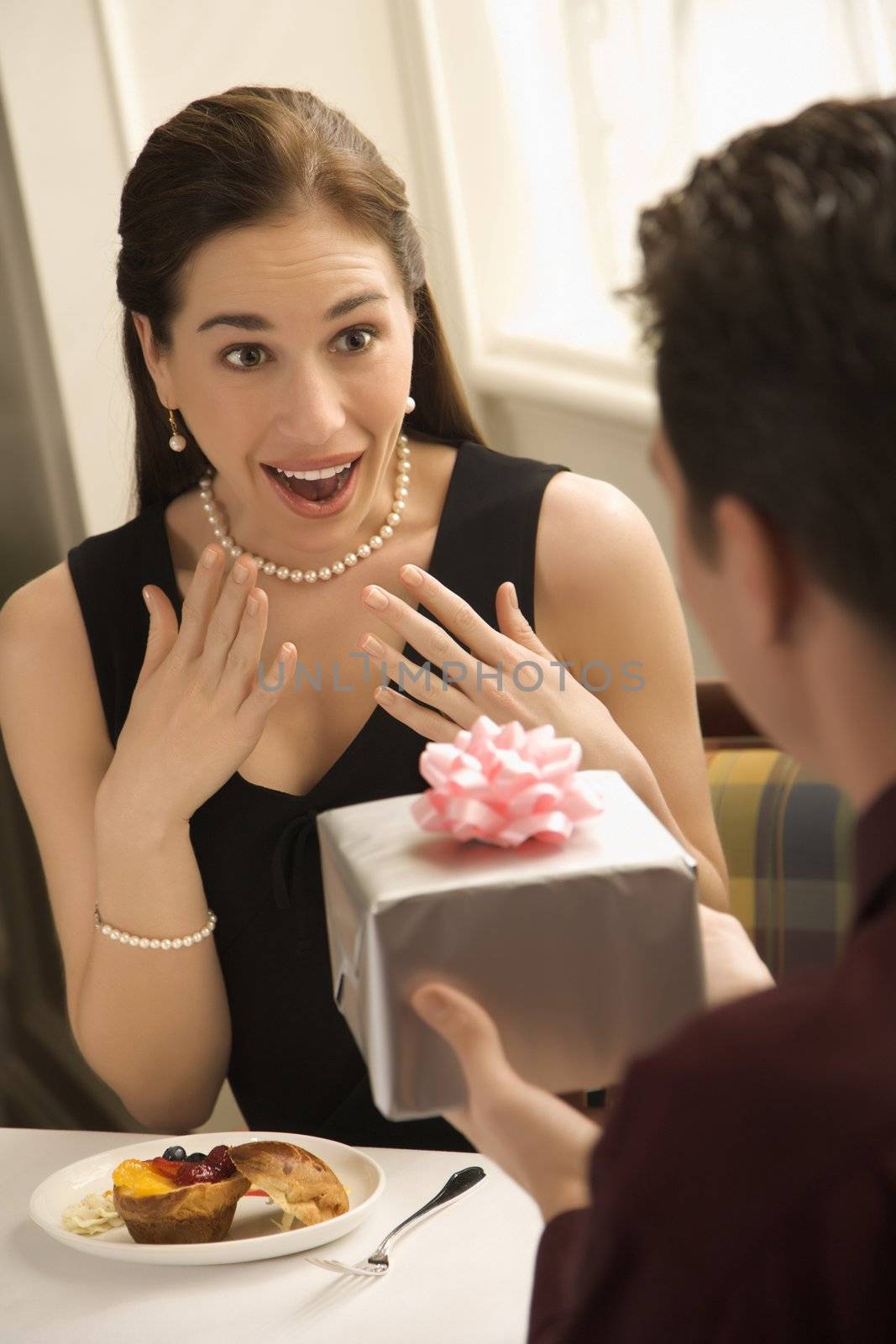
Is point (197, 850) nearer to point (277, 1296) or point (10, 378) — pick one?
point (277, 1296)

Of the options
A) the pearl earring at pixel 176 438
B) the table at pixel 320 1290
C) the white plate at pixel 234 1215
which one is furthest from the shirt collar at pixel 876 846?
the pearl earring at pixel 176 438

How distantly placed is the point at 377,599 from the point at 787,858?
0.63 m

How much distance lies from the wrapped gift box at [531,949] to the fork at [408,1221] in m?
0.24

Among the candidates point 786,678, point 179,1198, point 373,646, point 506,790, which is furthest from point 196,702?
point 786,678

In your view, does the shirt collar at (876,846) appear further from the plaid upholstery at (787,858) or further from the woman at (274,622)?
the plaid upholstery at (787,858)

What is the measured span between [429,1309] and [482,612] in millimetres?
846

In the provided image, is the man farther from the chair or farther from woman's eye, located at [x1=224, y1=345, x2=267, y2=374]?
the chair

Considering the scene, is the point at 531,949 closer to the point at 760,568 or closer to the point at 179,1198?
the point at 760,568

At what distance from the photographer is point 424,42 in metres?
2.43

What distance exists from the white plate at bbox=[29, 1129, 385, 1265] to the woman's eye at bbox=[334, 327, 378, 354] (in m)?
0.78

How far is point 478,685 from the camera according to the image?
1.45m

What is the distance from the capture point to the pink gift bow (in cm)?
92

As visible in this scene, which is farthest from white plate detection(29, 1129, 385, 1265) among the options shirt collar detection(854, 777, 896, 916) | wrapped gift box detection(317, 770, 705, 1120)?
shirt collar detection(854, 777, 896, 916)

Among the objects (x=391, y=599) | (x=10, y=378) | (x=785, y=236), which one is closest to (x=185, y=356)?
(x=391, y=599)
